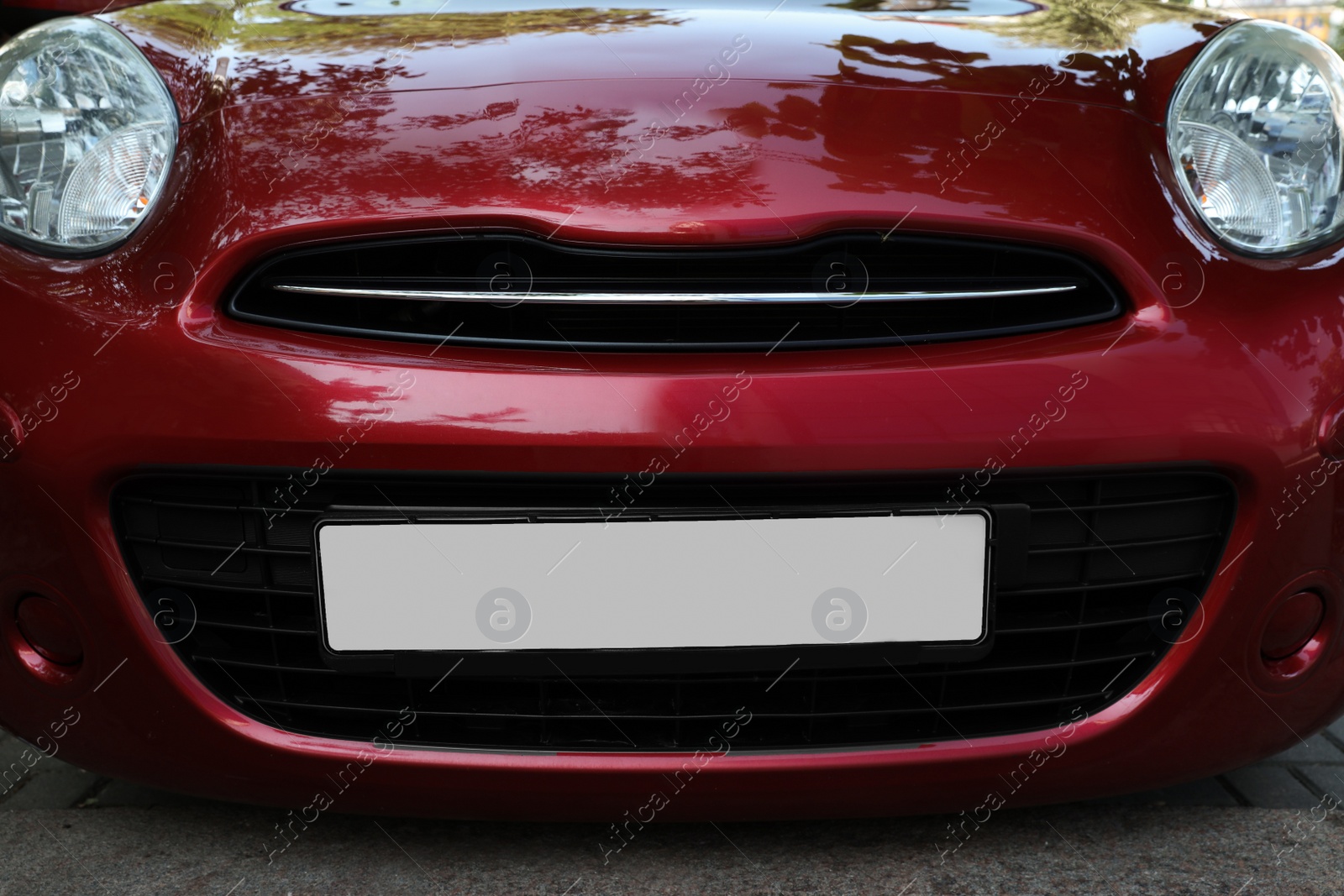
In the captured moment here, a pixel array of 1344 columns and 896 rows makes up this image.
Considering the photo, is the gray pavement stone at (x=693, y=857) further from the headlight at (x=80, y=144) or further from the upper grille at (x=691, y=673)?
the headlight at (x=80, y=144)

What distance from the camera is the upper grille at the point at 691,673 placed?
1.28m

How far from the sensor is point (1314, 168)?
1357 millimetres

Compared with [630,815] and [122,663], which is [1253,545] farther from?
[122,663]

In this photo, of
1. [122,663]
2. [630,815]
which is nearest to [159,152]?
[122,663]

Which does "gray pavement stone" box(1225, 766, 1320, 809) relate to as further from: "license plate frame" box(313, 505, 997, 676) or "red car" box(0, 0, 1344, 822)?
"license plate frame" box(313, 505, 997, 676)

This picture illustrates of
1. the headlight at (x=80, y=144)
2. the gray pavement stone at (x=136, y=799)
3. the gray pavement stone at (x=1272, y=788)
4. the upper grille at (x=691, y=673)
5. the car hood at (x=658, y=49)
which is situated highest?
→ the car hood at (x=658, y=49)

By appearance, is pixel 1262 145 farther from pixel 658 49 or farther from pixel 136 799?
pixel 136 799

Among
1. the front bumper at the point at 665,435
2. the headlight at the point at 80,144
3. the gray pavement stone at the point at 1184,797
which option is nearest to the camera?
the front bumper at the point at 665,435

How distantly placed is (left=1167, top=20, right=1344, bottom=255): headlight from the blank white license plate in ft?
1.59

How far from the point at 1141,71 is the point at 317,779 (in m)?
1.32

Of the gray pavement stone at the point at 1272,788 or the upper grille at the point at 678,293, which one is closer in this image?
the upper grille at the point at 678,293

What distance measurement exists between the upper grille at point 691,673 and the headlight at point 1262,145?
314 mm

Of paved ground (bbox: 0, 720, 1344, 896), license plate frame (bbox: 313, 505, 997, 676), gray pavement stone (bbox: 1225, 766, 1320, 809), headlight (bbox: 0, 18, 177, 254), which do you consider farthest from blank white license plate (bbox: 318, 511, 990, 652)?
gray pavement stone (bbox: 1225, 766, 1320, 809)

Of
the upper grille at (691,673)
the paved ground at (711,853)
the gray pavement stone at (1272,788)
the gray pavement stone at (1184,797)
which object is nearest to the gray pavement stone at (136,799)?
the paved ground at (711,853)
